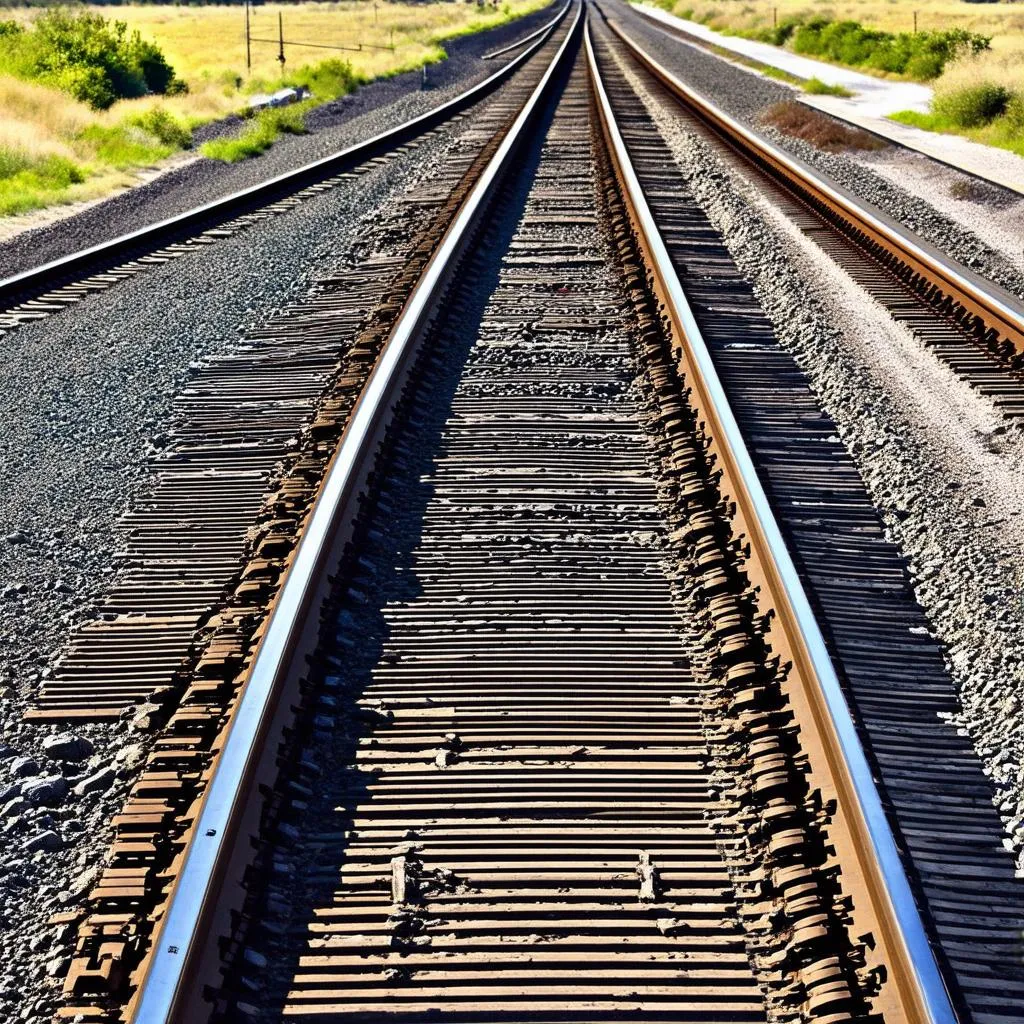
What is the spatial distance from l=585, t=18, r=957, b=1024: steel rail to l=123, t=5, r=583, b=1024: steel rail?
1.51 metres

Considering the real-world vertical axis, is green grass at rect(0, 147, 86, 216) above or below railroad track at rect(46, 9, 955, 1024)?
below

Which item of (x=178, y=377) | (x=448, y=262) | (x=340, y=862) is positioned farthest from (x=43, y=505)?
(x=448, y=262)

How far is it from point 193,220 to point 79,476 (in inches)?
269

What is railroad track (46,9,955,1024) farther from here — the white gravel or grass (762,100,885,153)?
grass (762,100,885,153)

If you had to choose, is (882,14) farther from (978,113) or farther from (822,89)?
(978,113)

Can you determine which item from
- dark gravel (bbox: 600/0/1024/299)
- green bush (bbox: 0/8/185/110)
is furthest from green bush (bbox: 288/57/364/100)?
dark gravel (bbox: 600/0/1024/299)

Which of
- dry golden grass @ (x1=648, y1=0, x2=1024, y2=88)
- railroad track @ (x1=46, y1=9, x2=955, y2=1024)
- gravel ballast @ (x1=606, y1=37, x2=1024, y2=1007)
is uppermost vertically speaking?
dry golden grass @ (x1=648, y1=0, x2=1024, y2=88)

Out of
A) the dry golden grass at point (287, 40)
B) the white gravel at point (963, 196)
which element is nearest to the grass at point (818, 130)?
the white gravel at point (963, 196)

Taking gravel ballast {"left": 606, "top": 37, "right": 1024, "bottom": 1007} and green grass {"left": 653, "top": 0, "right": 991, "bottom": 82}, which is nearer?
gravel ballast {"left": 606, "top": 37, "right": 1024, "bottom": 1007}

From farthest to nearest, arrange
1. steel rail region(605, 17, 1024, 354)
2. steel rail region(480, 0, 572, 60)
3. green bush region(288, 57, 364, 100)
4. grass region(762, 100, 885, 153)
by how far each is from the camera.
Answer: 1. steel rail region(480, 0, 572, 60)
2. green bush region(288, 57, 364, 100)
3. grass region(762, 100, 885, 153)
4. steel rail region(605, 17, 1024, 354)

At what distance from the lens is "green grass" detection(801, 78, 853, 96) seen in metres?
29.2

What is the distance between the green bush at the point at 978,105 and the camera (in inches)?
885

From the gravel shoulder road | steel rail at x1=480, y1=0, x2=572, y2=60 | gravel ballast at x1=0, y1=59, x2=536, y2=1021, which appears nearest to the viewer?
gravel ballast at x1=0, y1=59, x2=536, y2=1021

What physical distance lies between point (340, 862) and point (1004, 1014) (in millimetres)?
1639
